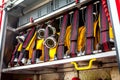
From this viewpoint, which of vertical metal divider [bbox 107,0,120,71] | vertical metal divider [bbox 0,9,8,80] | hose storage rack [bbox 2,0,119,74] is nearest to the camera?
vertical metal divider [bbox 107,0,120,71]

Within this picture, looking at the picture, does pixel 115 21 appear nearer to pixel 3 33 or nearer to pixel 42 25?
pixel 42 25

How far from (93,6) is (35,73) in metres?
1.13

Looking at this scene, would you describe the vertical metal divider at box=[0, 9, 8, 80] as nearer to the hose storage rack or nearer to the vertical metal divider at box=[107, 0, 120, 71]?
the hose storage rack

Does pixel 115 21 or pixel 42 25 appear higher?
pixel 42 25

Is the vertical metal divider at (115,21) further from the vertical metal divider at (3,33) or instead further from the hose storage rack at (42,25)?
the vertical metal divider at (3,33)

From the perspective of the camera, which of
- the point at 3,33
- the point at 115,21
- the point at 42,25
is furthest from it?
the point at 3,33

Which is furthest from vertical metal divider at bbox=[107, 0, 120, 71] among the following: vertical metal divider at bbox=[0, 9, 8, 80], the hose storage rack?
vertical metal divider at bbox=[0, 9, 8, 80]

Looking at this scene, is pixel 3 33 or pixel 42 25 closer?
pixel 42 25

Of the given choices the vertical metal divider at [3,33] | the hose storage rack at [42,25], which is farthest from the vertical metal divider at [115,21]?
the vertical metal divider at [3,33]

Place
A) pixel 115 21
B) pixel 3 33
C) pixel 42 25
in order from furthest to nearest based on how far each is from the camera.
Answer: pixel 3 33 < pixel 42 25 < pixel 115 21

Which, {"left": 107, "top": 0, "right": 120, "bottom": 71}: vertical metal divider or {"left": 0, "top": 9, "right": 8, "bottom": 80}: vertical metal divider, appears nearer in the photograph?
{"left": 107, "top": 0, "right": 120, "bottom": 71}: vertical metal divider

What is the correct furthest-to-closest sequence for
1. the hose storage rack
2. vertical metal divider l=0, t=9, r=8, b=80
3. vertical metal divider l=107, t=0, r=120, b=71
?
vertical metal divider l=0, t=9, r=8, b=80 < the hose storage rack < vertical metal divider l=107, t=0, r=120, b=71

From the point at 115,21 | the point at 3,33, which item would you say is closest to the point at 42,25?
the point at 3,33

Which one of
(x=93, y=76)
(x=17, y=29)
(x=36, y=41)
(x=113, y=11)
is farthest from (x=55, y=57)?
(x=17, y=29)
